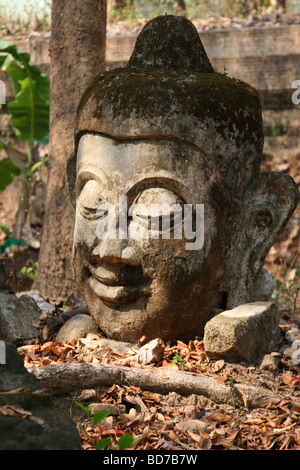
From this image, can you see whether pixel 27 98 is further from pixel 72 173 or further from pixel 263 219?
pixel 263 219

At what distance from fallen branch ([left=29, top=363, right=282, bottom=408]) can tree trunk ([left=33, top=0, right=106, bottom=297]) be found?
331cm

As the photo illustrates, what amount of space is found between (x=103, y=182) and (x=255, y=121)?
123cm

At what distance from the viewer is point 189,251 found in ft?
13.4

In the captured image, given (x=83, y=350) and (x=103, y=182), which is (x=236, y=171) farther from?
(x=83, y=350)

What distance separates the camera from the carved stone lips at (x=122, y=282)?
4.14m

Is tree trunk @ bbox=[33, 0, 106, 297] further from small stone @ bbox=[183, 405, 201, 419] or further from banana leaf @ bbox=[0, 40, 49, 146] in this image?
small stone @ bbox=[183, 405, 201, 419]

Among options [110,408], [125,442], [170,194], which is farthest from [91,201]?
[125,442]

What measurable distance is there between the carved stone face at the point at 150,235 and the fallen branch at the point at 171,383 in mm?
637

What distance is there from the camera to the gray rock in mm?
4523

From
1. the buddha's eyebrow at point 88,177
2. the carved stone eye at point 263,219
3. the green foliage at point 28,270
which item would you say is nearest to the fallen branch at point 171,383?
the carved stone eye at point 263,219

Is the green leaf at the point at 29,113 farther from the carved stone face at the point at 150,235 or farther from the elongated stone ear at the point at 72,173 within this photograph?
the carved stone face at the point at 150,235

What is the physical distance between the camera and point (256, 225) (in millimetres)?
4379

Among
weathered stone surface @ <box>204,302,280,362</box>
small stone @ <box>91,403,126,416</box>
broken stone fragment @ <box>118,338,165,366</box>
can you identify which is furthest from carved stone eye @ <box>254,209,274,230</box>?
small stone @ <box>91,403,126,416</box>
